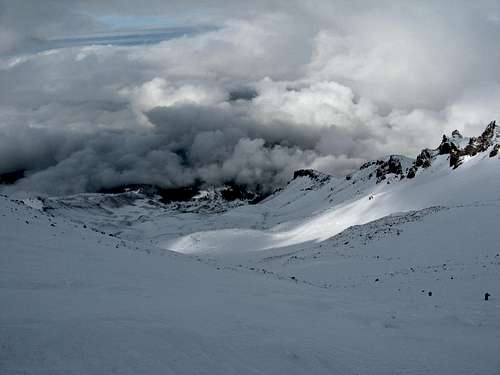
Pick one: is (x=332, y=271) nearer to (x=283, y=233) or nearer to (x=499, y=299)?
(x=499, y=299)

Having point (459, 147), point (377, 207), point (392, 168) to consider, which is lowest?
point (377, 207)

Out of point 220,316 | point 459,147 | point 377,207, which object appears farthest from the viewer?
point 459,147

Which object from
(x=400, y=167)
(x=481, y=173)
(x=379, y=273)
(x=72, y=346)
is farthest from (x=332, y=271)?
(x=400, y=167)

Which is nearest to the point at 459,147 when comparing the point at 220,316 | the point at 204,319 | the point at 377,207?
the point at 377,207

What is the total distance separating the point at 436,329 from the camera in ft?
47.7

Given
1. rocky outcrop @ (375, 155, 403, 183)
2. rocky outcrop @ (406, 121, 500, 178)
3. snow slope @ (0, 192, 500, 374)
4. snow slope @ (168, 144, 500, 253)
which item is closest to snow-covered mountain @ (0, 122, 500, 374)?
snow slope @ (0, 192, 500, 374)

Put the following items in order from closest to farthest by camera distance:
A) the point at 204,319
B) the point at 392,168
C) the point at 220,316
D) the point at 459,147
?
the point at 204,319
the point at 220,316
the point at 459,147
the point at 392,168

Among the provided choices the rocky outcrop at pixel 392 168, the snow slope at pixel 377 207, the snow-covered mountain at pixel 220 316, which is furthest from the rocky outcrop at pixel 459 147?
the snow-covered mountain at pixel 220 316

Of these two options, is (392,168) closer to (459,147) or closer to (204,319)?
(459,147)

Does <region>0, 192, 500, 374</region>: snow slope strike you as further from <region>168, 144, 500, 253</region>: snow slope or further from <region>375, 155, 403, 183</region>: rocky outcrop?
<region>375, 155, 403, 183</region>: rocky outcrop

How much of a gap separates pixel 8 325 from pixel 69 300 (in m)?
3.14

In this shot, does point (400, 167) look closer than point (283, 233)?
No

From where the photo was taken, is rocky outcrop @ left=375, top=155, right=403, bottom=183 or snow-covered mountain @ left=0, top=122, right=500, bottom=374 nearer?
snow-covered mountain @ left=0, top=122, right=500, bottom=374

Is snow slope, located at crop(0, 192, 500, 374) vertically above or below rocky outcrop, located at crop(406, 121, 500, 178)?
below
